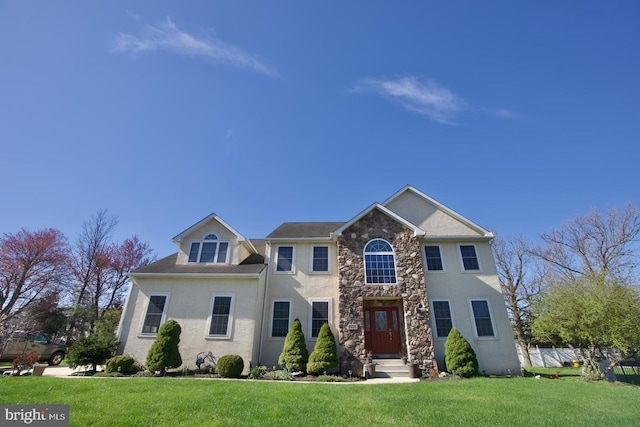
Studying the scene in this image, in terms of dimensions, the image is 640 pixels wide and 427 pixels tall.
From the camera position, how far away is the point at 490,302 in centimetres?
1452

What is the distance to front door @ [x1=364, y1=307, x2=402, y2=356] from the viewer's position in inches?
556

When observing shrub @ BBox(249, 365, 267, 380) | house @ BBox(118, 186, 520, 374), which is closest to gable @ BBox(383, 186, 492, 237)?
house @ BBox(118, 186, 520, 374)

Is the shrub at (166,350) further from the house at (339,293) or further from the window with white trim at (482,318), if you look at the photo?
the window with white trim at (482,318)

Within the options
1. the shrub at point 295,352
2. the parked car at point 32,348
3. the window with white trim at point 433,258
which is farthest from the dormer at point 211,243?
the window with white trim at point 433,258

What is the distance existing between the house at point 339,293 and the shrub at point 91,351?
879 millimetres

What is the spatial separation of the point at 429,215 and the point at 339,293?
7.40 meters

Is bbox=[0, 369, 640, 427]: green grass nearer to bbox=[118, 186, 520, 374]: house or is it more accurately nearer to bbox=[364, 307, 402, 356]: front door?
bbox=[118, 186, 520, 374]: house

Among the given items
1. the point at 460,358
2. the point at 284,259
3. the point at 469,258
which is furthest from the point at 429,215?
the point at 284,259

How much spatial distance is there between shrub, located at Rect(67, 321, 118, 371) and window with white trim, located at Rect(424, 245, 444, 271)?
1564cm

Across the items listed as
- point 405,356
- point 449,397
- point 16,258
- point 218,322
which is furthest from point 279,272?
point 16,258

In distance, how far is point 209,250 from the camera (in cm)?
1579

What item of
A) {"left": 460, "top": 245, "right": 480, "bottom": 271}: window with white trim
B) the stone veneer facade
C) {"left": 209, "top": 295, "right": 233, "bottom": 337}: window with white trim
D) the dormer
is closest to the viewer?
the stone veneer facade

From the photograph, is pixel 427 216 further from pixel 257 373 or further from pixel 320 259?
pixel 257 373

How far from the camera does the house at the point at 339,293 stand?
43.6 ft
